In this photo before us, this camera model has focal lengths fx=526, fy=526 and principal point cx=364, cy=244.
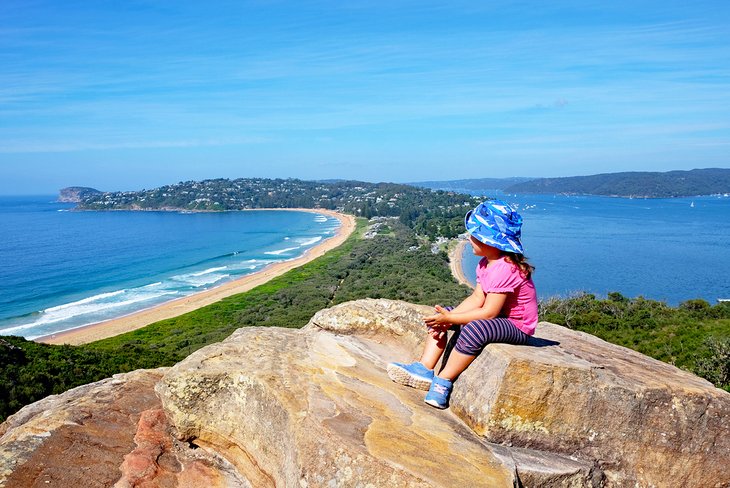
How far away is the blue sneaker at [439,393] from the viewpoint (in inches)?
234

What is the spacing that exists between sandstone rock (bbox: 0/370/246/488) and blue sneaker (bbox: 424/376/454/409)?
7.53 ft

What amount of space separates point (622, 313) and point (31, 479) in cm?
3790

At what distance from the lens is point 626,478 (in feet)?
18.3

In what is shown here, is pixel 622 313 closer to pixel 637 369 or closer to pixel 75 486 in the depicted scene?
pixel 637 369

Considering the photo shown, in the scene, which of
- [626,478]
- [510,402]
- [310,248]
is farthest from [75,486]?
[310,248]

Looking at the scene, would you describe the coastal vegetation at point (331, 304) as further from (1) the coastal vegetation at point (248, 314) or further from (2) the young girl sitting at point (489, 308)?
(2) the young girl sitting at point (489, 308)

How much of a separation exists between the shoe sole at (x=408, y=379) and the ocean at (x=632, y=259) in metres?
59.5

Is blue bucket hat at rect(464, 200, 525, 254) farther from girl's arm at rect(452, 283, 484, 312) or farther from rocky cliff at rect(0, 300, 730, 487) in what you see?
rocky cliff at rect(0, 300, 730, 487)

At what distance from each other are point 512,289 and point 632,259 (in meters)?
92.7

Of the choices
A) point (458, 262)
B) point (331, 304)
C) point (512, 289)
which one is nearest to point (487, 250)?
point (512, 289)

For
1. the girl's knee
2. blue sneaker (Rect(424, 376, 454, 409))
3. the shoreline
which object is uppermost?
the girl's knee

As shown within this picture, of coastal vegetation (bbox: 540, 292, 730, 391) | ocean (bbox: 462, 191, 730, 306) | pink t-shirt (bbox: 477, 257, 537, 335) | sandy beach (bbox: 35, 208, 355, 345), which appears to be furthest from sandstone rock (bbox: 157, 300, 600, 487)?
ocean (bbox: 462, 191, 730, 306)

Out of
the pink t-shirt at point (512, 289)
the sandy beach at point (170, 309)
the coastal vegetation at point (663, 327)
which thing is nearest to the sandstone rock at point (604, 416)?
the pink t-shirt at point (512, 289)

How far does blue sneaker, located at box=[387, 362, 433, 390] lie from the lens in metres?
6.30
